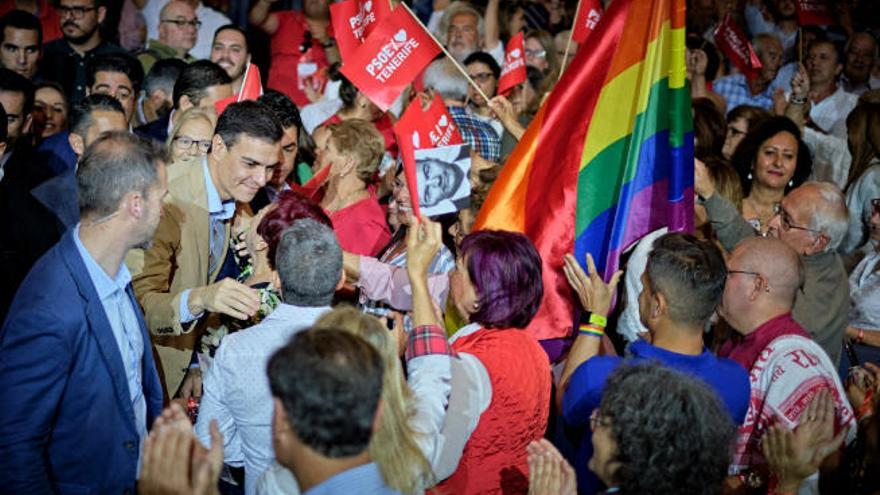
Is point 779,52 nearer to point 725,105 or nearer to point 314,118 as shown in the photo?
point 725,105

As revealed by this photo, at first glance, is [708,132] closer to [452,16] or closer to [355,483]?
[452,16]

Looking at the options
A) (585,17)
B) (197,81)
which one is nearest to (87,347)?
(197,81)

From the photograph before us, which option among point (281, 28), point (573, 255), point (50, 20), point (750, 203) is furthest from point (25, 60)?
point (750, 203)

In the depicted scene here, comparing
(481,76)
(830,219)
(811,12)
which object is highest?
(811,12)

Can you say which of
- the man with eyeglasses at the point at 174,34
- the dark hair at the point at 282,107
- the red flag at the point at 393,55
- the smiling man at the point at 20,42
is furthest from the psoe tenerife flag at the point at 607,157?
the man with eyeglasses at the point at 174,34

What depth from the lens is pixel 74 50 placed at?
922cm

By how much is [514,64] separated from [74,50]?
4193 mm

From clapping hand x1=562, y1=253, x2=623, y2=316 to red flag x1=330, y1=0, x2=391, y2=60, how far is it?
10.6ft

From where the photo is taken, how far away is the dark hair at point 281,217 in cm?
462

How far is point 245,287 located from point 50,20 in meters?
7.40

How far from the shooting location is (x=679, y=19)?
5355 mm

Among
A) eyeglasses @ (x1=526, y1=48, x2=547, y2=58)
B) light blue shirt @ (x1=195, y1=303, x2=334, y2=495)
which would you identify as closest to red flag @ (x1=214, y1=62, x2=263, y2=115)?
light blue shirt @ (x1=195, y1=303, x2=334, y2=495)

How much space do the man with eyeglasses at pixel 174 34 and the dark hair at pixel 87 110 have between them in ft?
10.1

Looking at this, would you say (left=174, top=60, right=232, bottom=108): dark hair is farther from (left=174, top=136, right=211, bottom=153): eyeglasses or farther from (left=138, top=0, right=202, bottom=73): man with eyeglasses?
Answer: (left=138, top=0, right=202, bottom=73): man with eyeglasses
